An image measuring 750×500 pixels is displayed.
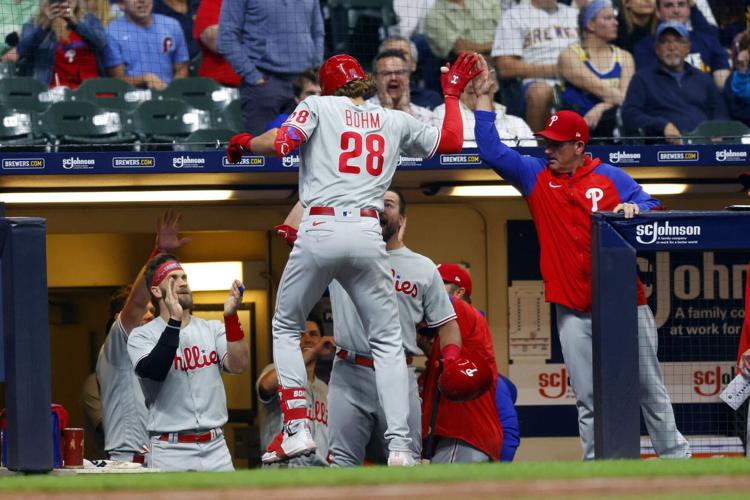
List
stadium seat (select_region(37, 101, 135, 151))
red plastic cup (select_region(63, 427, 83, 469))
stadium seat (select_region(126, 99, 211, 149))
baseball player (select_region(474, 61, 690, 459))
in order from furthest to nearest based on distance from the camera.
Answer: stadium seat (select_region(126, 99, 211, 149))
stadium seat (select_region(37, 101, 135, 151))
baseball player (select_region(474, 61, 690, 459))
red plastic cup (select_region(63, 427, 83, 469))

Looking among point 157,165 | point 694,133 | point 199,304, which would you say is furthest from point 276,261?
point 694,133

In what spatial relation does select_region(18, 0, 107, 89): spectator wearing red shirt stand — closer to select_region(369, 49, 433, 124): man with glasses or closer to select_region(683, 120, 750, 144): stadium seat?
select_region(369, 49, 433, 124): man with glasses

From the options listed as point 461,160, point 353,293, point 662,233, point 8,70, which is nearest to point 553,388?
point 461,160

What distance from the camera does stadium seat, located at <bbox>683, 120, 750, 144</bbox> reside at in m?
9.08

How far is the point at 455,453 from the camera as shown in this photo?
641 centimetres

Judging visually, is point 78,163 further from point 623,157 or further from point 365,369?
point 623,157

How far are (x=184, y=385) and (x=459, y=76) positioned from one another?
6.30ft

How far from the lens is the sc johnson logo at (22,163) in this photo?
788 centimetres

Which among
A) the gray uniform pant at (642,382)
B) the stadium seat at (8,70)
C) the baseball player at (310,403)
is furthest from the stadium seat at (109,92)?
the gray uniform pant at (642,382)

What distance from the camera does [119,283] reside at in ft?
33.8

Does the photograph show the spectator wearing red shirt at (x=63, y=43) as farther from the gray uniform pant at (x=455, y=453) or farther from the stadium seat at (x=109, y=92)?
the gray uniform pant at (x=455, y=453)

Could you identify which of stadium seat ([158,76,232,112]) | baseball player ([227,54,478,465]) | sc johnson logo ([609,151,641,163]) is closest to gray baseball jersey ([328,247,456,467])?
baseball player ([227,54,478,465])

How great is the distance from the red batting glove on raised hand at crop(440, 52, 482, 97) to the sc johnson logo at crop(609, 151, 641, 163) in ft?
8.10

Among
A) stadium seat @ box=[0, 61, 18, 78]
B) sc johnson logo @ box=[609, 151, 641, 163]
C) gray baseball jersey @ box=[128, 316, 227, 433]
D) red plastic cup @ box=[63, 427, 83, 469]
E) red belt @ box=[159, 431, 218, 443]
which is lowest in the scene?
red belt @ box=[159, 431, 218, 443]
